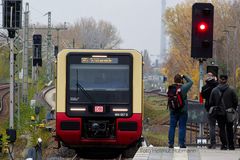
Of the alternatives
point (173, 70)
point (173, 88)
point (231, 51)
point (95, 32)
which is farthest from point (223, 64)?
point (173, 88)

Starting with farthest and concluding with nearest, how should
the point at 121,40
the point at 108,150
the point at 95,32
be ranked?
the point at 121,40 < the point at 95,32 < the point at 108,150

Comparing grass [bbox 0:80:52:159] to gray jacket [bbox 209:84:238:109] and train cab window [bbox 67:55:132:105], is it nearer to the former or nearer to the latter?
train cab window [bbox 67:55:132:105]

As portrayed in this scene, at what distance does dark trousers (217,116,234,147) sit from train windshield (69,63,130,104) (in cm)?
469

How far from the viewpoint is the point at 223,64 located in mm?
74125

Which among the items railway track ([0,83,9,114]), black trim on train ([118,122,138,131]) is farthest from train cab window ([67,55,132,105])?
railway track ([0,83,9,114])

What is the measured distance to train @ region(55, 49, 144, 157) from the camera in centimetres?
2083

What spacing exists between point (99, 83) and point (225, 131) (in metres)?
5.29

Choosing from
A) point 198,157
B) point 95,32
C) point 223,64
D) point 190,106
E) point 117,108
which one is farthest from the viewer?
point 95,32

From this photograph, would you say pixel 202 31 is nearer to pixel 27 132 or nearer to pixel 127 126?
pixel 127 126

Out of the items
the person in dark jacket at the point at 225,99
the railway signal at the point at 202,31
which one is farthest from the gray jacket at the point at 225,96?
the railway signal at the point at 202,31

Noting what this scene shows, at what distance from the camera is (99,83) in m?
21.0

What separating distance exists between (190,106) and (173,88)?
2.25 meters

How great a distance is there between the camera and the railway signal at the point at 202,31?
56.4 feet

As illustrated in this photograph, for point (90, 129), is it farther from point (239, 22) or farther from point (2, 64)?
point (2, 64)
